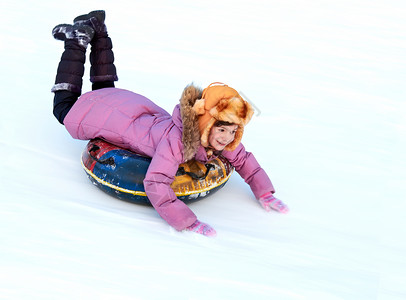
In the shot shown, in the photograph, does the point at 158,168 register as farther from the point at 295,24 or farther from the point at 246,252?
the point at 295,24

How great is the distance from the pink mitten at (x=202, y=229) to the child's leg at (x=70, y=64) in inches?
49.1

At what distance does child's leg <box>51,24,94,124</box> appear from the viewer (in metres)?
3.69

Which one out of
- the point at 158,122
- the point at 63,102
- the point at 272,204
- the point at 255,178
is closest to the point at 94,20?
the point at 63,102

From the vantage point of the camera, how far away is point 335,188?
3.73 meters

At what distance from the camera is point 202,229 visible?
2.93m

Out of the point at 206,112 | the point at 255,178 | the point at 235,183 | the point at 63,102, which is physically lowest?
the point at 235,183

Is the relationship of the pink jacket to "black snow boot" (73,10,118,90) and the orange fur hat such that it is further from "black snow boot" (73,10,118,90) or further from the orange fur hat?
"black snow boot" (73,10,118,90)

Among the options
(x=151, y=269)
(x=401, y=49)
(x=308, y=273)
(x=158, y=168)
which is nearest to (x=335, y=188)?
(x=308, y=273)

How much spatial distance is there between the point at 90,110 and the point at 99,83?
22.6 inches

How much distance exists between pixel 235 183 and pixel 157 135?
2.42 feet

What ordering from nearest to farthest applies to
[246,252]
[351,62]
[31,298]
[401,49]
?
[31,298], [246,252], [351,62], [401,49]

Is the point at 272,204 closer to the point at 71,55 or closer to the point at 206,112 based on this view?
the point at 206,112

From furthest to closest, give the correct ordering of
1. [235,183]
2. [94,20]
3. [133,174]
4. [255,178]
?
[94,20] < [235,183] < [255,178] < [133,174]

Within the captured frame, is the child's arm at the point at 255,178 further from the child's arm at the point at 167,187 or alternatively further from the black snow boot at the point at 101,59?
the black snow boot at the point at 101,59
